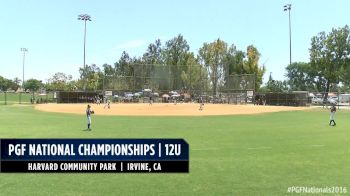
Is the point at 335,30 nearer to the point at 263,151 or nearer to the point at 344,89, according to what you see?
the point at 344,89

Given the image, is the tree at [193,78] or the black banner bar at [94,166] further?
the tree at [193,78]

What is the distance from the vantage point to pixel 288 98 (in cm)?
7519

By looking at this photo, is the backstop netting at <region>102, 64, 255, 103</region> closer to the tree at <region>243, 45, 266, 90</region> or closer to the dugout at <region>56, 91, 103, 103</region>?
the dugout at <region>56, 91, 103, 103</region>

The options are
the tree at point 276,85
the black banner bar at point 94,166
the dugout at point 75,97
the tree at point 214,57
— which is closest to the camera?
the black banner bar at point 94,166

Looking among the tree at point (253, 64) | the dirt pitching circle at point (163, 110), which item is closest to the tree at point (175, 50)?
the tree at point (253, 64)

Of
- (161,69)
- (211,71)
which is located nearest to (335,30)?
(211,71)

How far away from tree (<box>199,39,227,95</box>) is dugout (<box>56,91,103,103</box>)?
26.7m

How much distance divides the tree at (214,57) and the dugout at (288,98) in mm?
17153

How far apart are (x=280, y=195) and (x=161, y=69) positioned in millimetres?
82231

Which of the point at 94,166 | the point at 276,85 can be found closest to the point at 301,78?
the point at 276,85

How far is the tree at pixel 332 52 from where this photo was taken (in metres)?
93.7

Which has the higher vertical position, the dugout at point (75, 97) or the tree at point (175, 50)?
the tree at point (175, 50)

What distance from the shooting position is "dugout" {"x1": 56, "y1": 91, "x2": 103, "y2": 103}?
285 ft

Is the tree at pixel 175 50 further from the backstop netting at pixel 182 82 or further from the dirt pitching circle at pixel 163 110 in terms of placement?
the dirt pitching circle at pixel 163 110
